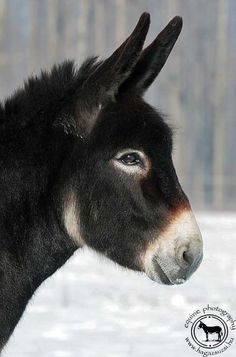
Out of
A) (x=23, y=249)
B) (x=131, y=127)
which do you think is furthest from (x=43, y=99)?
(x=23, y=249)

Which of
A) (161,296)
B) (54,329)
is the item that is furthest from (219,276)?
(54,329)

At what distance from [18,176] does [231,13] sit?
26033 millimetres

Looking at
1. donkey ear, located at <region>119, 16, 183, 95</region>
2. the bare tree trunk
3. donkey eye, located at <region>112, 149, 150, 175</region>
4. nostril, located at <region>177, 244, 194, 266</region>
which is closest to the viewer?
nostril, located at <region>177, 244, 194, 266</region>

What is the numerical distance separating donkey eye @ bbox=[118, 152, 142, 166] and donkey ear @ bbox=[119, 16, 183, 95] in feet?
1.15

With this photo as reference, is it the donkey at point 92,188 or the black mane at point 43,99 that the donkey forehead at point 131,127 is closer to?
the donkey at point 92,188

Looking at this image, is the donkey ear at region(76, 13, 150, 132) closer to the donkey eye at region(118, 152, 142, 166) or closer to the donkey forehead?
the donkey forehead

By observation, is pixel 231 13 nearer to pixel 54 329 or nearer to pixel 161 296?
pixel 161 296

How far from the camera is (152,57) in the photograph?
13.1ft

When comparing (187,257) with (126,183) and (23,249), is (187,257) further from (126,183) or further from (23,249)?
(23,249)

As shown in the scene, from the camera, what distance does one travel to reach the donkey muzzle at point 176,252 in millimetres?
3658

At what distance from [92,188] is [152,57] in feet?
2.34

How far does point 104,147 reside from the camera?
3840mm

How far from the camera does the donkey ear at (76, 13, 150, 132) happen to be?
3.73m

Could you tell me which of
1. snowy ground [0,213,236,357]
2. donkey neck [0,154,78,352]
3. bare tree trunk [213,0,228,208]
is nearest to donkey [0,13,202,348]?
donkey neck [0,154,78,352]
